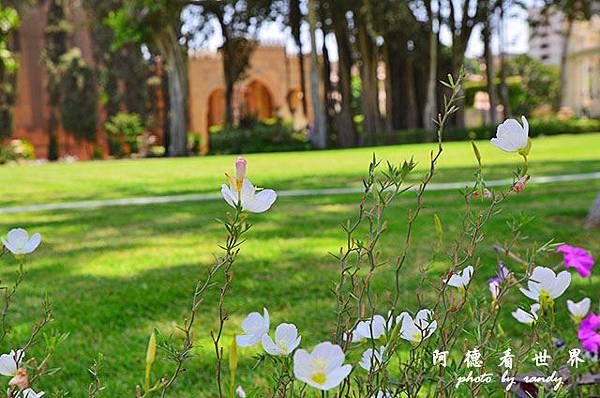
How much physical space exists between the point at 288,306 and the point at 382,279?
554 mm

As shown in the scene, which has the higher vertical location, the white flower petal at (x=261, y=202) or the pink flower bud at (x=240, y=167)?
the pink flower bud at (x=240, y=167)

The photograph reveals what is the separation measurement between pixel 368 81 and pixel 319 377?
81.3 ft

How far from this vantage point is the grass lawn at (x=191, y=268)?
2.59 meters

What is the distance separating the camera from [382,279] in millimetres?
3439

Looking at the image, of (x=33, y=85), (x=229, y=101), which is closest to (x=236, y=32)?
(x=229, y=101)

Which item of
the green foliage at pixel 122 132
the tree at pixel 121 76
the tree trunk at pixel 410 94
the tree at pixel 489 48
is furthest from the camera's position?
the tree at pixel 121 76

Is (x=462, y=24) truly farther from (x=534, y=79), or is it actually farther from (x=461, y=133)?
(x=534, y=79)

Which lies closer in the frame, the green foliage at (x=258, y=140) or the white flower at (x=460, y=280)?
the white flower at (x=460, y=280)

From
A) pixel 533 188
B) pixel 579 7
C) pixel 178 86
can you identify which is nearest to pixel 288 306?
pixel 533 188

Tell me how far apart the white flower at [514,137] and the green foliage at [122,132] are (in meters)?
27.5

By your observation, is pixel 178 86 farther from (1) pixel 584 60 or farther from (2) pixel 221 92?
(1) pixel 584 60

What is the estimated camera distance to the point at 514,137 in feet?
3.01

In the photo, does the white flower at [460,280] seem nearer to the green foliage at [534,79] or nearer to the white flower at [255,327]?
the white flower at [255,327]

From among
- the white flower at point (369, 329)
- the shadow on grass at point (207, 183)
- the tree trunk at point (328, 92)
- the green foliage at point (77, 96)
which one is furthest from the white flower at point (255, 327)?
the green foliage at point (77, 96)
